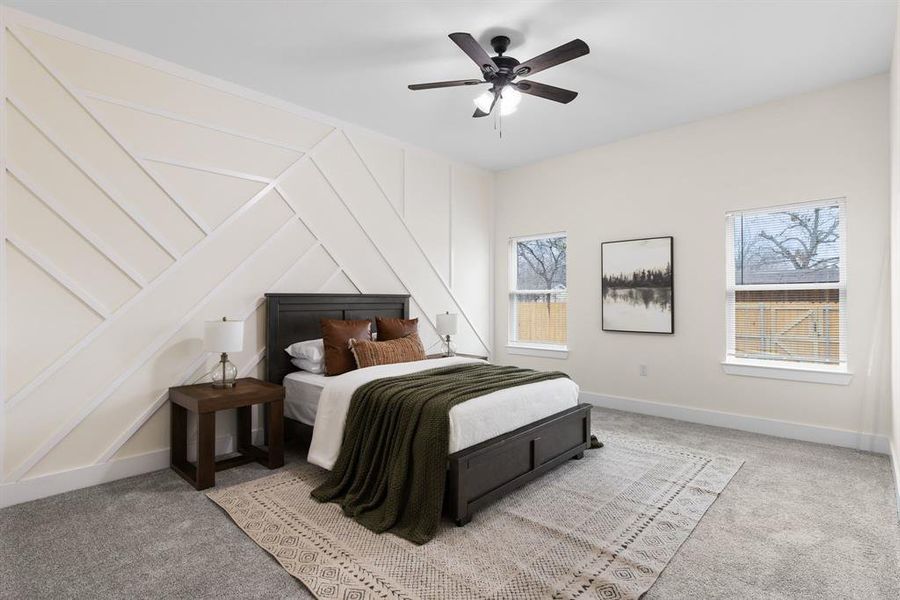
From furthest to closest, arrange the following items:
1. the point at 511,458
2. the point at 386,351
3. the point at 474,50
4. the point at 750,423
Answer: the point at 750,423 → the point at 386,351 → the point at 511,458 → the point at 474,50

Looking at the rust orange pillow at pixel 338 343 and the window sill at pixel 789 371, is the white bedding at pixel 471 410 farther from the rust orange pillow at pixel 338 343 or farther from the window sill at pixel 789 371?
the window sill at pixel 789 371

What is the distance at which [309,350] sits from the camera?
3.78 meters

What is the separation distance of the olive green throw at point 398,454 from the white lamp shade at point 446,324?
1.70 metres

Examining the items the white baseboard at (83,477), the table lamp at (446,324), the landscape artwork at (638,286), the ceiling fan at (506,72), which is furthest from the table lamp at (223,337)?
the landscape artwork at (638,286)

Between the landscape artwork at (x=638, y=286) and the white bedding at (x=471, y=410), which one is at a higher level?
the landscape artwork at (x=638, y=286)

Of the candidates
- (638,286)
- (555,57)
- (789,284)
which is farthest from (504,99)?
(789,284)

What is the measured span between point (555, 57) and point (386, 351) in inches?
95.6

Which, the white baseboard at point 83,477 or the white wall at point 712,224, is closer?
the white baseboard at point 83,477

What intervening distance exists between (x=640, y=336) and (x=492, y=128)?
8.47ft

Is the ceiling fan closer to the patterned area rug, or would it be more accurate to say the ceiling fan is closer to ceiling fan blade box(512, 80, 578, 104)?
ceiling fan blade box(512, 80, 578, 104)

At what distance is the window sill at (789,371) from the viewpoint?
12.5 feet

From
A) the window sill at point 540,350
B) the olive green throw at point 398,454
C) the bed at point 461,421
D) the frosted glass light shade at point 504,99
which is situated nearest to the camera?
the olive green throw at point 398,454

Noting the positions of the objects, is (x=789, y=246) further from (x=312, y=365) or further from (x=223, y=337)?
(x=223, y=337)

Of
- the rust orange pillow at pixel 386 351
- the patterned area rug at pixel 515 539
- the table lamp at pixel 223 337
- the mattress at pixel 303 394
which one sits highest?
the table lamp at pixel 223 337
